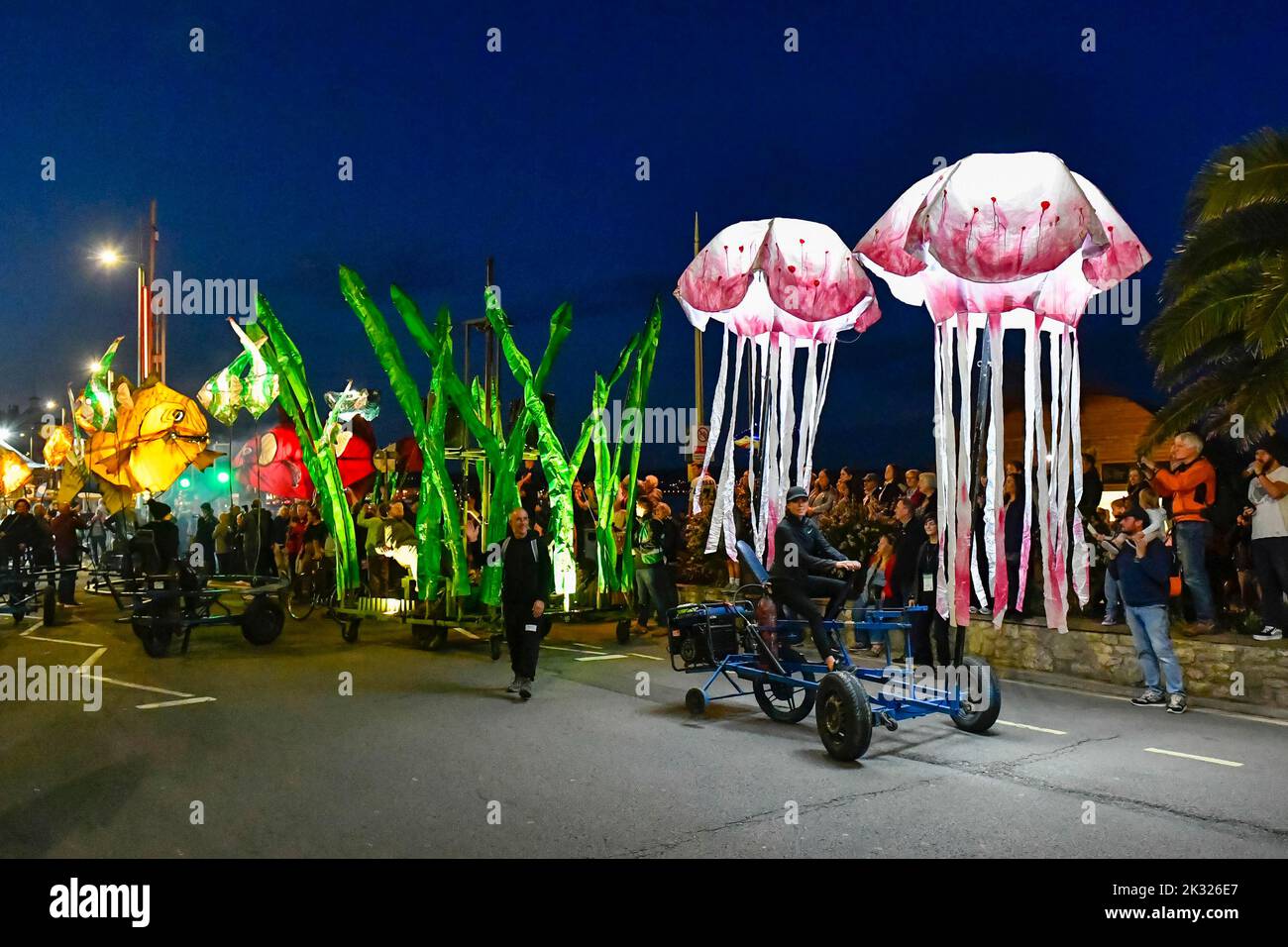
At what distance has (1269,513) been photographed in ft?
30.0

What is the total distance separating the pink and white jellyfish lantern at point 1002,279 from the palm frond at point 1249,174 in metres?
4.26

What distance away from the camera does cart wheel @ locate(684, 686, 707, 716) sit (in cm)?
833

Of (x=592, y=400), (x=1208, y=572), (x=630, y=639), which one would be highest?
(x=592, y=400)

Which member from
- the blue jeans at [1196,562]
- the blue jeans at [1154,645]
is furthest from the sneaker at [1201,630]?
the blue jeans at [1154,645]

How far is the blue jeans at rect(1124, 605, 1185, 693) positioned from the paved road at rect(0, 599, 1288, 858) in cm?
38

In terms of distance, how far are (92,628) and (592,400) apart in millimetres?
8430

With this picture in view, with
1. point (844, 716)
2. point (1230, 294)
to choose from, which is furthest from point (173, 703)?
point (1230, 294)

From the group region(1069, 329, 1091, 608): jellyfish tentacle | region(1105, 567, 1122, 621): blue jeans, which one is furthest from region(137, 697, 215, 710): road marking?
region(1105, 567, 1122, 621): blue jeans

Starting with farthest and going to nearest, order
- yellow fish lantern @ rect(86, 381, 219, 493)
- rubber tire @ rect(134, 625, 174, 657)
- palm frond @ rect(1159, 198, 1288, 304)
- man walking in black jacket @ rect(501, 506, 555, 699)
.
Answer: yellow fish lantern @ rect(86, 381, 219, 493) → rubber tire @ rect(134, 625, 174, 657) → palm frond @ rect(1159, 198, 1288, 304) → man walking in black jacket @ rect(501, 506, 555, 699)

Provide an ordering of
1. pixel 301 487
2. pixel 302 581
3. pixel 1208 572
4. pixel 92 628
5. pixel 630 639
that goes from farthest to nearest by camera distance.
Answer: pixel 301 487, pixel 302 581, pixel 92 628, pixel 630 639, pixel 1208 572

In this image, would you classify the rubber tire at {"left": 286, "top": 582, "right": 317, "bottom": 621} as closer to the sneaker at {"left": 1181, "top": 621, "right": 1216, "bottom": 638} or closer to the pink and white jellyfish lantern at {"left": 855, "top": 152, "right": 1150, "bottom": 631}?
the pink and white jellyfish lantern at {"left": 855, "top": 152, "right": 1150, "bottom": 631}

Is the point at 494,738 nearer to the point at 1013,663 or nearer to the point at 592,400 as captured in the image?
the point at 1013,663

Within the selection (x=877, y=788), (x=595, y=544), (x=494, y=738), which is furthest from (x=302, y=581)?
(x=877, y=788)

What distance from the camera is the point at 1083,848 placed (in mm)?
5004
